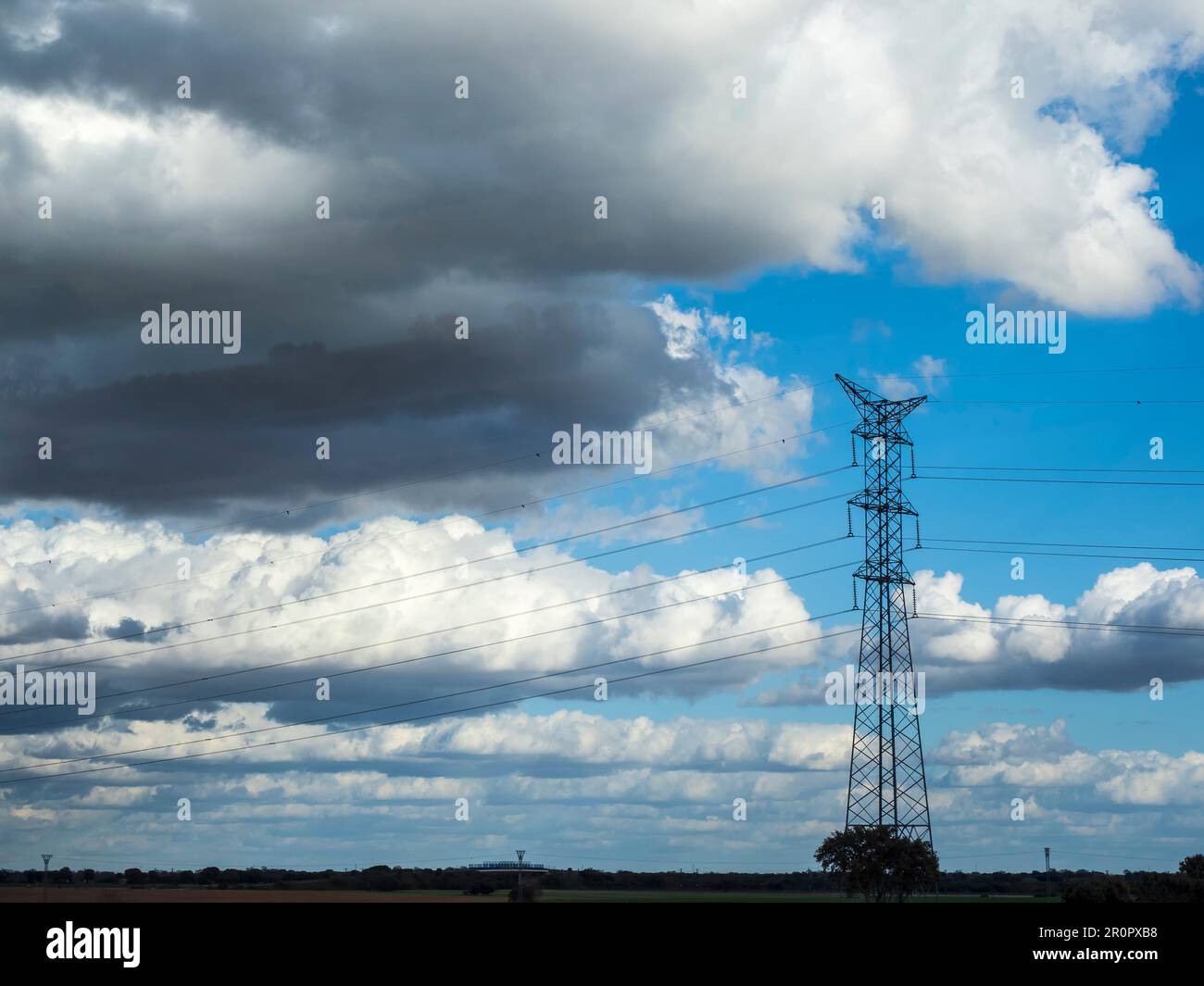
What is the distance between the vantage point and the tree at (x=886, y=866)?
12419 centimetres

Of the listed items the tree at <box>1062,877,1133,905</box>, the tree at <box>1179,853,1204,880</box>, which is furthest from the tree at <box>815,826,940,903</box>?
the tree at <box>1179,853,1204,880</box>

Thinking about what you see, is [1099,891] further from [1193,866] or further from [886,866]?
[1193,866]

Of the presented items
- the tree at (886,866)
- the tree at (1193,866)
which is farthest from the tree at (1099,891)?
the tree at (1193,866)

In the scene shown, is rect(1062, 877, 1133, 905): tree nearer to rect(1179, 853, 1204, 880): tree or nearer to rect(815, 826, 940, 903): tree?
rect(815, 826, 940, 903): tree

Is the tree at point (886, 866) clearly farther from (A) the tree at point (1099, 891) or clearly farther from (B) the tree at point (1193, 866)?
(B) the tree at point (1193, 866)

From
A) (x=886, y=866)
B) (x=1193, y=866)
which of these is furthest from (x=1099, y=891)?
(x=1193, y=866)

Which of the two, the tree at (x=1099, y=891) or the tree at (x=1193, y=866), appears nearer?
the tree at (x=1099, y=891)

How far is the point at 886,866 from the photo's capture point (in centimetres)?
12525

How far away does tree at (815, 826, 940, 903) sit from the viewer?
124188 millimetres
